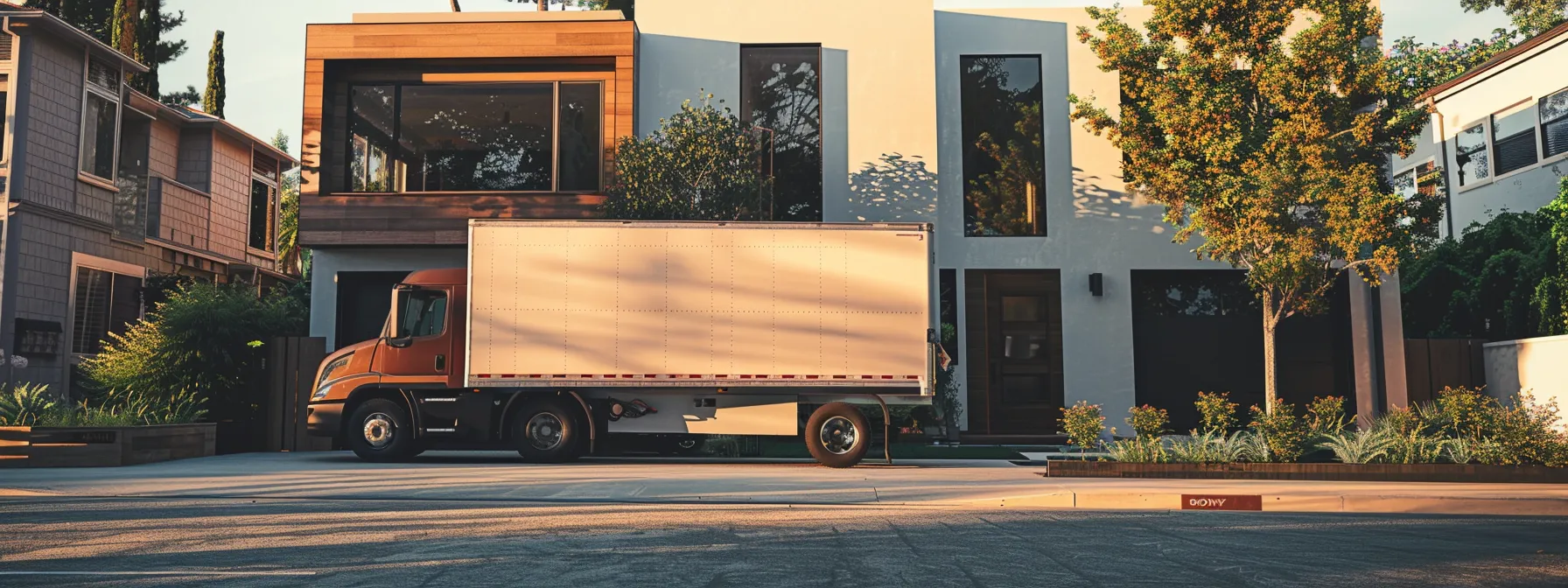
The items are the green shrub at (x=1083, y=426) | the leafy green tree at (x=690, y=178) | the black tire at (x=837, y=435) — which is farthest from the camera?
the leafy green tree at (x=690, y=178)

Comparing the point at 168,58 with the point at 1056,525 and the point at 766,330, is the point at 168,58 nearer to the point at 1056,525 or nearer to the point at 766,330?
the point at 766,330

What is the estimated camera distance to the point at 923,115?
22.0 meters

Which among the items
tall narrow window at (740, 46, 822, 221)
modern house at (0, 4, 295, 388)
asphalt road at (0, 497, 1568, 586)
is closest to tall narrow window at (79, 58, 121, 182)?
modern house at (0, 4, 295, 388)

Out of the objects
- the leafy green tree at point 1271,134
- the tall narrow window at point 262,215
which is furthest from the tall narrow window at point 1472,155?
the tall narrow window at point 262,215

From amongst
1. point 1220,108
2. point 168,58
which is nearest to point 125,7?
point 168,58

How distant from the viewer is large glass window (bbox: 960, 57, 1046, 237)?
22188mm

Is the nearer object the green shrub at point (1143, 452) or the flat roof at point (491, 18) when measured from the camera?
the green shrub at point (1143, 452)

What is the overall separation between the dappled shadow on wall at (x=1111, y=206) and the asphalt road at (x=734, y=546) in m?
11.4

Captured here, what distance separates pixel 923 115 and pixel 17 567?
17.1 m

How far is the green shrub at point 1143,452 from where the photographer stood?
14734 mm

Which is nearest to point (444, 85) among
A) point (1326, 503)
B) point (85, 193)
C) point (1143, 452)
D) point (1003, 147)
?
point (85, 193)

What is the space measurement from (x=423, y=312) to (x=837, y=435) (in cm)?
594

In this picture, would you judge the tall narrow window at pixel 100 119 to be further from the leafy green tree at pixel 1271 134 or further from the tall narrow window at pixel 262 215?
the leafy green tree at pixel 1271 134

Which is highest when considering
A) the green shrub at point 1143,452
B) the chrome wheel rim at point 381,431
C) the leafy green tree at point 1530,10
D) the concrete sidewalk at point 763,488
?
the leafy green tree at point 1530,10
